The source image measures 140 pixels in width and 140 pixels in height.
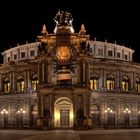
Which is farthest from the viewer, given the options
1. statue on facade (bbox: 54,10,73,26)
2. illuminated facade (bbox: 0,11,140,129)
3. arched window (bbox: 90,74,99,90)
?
arched window (bbox: 90,74,99,90)

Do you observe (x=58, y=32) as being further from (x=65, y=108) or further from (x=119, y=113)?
(x=119, y=113)

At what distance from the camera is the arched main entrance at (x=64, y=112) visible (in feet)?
269

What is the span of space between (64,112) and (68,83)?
6.17m

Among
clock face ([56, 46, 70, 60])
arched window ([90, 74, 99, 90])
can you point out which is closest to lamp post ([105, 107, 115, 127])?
arched window ([90, 74, 99, 90])

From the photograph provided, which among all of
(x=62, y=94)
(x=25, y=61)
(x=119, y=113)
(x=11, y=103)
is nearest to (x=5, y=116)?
(x=11, y=103)

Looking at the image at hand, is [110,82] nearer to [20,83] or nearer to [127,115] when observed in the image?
[127,115]

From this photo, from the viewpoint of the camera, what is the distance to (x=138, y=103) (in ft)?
314

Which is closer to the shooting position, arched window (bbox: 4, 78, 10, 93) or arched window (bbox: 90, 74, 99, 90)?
arched window (bbox: 90, 74, 99, 90)

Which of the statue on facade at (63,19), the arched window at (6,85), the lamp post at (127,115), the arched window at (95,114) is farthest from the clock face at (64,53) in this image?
the lamp post at (127,115)

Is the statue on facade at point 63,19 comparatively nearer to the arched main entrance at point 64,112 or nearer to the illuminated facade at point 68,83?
the illuminated facade at point 68,83

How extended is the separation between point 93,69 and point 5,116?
24.3 metres

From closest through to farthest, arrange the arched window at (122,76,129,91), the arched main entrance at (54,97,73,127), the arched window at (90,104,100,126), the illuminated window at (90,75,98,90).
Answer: the arched main entrance at (54,97,73,127)
the arched window at (90,104,100,126)
the illuminated window at (90,75,98,90)
the arched window at (122,76,129,91)

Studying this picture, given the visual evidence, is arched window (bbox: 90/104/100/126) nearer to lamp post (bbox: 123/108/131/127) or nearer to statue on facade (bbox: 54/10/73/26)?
lamp post (bbox: 123/108/131/127)

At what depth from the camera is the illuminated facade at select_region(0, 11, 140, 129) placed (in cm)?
7988
